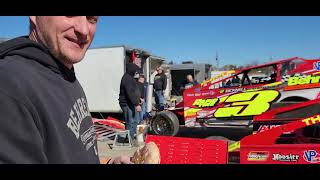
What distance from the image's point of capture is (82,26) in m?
1.30

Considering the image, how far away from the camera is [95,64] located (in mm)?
12766

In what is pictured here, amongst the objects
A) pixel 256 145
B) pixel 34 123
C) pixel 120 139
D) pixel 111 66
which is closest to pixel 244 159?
pixel 256 145

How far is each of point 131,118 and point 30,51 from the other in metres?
6.86

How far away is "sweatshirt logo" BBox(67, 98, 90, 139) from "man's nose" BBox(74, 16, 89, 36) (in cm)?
25

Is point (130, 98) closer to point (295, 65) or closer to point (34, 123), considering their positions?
point (295, 65)

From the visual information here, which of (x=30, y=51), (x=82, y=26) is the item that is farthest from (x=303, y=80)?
(x=30, y=51)

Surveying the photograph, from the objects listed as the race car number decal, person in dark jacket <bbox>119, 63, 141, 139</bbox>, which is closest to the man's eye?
person in dark jacket <bbox>119, 63, 141, 139</bbox>

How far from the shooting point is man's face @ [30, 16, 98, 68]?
3.90 feet

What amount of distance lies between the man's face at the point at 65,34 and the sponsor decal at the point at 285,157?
12.0ft

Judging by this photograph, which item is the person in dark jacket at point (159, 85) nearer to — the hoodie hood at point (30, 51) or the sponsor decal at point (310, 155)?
the sponsor decal at point (310, 155)

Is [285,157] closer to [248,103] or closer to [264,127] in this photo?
[264,127]

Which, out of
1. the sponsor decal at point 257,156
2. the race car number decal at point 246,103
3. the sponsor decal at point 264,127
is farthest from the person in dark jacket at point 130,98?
the sponsor decal at point 257,156
